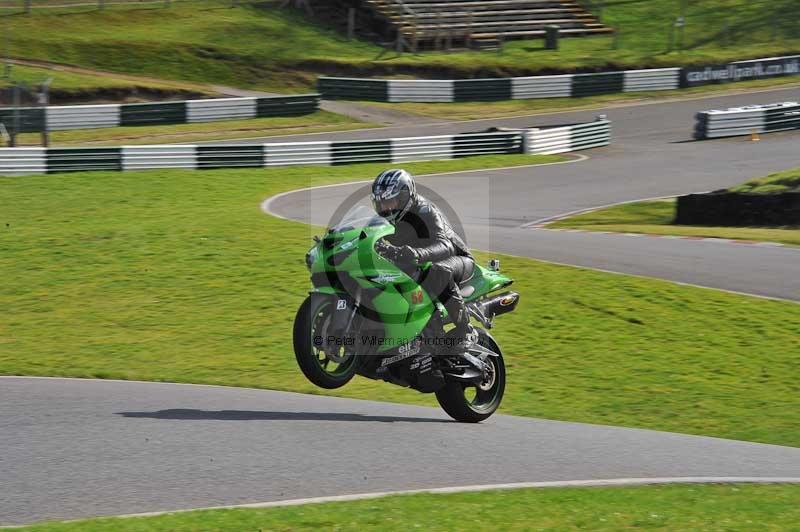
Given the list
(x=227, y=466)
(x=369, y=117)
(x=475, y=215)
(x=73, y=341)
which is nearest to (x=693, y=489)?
(x=227, y=466)

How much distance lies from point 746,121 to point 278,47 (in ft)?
72.6

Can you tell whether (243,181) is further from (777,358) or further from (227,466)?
(227,466)

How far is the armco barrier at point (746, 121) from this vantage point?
37.3m

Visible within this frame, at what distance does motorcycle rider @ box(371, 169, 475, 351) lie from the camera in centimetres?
892

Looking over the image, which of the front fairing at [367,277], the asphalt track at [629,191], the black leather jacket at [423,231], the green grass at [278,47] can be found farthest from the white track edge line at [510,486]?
the green grass at [278,47]

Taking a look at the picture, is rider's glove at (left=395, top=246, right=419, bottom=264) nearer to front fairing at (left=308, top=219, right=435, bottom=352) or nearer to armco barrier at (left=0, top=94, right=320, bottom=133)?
front fairing at (left=308, top=219, right=435, bottom=352)

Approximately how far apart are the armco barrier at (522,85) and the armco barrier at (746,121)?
856 centimetres

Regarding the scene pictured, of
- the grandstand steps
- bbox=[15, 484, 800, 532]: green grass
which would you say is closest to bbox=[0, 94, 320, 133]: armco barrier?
the grandstand steps

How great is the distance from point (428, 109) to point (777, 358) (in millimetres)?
30627

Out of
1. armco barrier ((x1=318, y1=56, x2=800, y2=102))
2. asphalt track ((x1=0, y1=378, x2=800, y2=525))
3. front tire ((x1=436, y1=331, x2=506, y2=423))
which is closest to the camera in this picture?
asphalt track ((x1=0, y1=378, x2=800, y2=525))

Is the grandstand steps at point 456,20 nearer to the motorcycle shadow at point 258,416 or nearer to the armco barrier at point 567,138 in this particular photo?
the armco barrier at point 567,138

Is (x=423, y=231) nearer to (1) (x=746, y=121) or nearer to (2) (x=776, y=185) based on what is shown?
(2) (x=776, y=185)

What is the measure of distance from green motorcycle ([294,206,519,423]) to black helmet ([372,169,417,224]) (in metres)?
0.12

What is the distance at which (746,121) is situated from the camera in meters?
37.9
